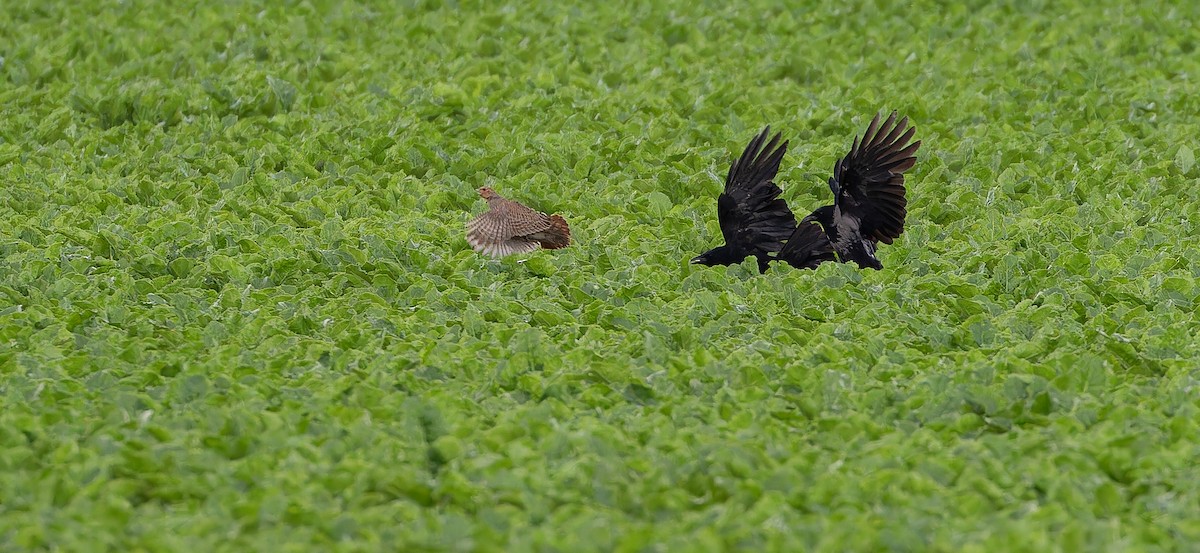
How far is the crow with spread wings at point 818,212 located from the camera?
657 cm

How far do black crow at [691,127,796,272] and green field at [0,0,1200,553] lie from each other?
110 millimetres

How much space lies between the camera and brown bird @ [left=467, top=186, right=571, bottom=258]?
22.0 feet

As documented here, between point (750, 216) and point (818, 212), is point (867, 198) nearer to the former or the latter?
point (818, 212)

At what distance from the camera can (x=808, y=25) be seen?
10.4 meters

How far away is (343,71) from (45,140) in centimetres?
176

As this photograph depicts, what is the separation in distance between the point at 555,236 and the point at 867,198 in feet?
4.27

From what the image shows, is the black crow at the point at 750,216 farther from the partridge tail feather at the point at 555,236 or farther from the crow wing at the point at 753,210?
the partridge tail feather at the point at 555,236

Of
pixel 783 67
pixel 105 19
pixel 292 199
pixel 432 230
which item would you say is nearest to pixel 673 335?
pixel 432 230

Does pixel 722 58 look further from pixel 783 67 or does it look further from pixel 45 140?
pixel 45 140

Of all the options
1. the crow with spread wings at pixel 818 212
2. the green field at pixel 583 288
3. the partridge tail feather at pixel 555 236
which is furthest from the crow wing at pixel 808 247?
the partridge tail feather at pixel 555 236

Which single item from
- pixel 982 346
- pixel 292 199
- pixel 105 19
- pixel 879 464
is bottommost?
pixel 879 464

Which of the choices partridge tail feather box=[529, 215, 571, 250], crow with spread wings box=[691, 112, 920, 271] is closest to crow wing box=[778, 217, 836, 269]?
crow with spread wings box=[691, 112, 920, 271]

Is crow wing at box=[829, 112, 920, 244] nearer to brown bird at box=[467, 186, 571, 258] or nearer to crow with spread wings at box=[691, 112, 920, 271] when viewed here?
crow with spread wings at box=[691, 112, 920, 271]

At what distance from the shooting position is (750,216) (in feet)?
21.7
